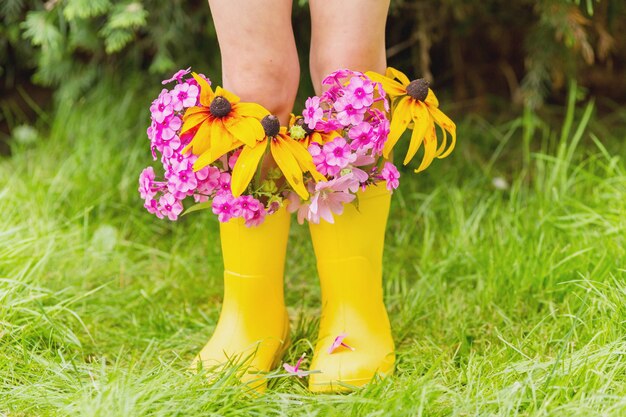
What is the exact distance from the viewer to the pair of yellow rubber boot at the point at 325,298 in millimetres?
1317

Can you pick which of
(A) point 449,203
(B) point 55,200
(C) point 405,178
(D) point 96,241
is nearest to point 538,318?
(A) point 449,203

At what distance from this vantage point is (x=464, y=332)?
146cm

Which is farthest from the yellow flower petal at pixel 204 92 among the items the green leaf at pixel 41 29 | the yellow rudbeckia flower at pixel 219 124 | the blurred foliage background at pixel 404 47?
the green leaf at pixel 41 29

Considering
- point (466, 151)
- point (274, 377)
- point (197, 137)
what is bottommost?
point (466, 151)

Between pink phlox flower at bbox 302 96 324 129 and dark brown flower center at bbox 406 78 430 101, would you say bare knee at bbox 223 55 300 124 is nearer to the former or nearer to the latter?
pink phlox flower at bbox 302 96 324 129

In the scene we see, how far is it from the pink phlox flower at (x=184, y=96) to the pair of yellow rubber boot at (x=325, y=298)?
0.73ft

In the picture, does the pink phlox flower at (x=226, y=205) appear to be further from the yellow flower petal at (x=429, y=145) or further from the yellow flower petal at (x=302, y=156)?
the yellow flower petal at (x=429, y=145)

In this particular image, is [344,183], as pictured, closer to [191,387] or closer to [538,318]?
[191,387]

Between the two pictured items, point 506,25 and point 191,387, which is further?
point 506,25

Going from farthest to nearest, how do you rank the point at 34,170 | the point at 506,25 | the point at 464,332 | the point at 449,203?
the point at 506,25 → the point at 34,170 → the point at 449,203 → the point at 464,332

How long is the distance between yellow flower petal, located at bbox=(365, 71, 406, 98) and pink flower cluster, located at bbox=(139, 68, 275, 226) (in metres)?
0.27

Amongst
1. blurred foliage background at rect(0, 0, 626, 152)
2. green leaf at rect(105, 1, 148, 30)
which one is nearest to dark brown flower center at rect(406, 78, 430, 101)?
blurred foliage background at rect(0, 0, 626, 152)

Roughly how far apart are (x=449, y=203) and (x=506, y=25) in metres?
0.89

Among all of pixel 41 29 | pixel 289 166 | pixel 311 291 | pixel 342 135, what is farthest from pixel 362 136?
pixel 41 29
